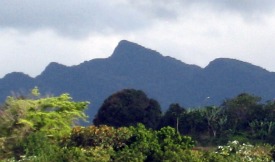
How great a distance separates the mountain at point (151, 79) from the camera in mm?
166375

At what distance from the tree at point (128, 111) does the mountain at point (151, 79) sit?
99.7 meters

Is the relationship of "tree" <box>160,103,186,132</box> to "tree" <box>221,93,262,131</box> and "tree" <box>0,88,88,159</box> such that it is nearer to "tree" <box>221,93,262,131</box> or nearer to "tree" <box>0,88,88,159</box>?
"tree" <box>221,93,262,131</box>

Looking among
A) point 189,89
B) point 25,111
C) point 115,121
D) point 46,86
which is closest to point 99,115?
point 115,121

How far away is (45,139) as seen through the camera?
29672 mm

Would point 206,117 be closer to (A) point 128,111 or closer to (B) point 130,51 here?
(A) point 128,111

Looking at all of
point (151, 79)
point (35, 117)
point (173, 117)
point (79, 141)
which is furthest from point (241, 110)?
point (151, 79)

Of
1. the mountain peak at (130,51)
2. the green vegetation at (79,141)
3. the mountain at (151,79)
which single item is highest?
the mountain peak at (130,51)

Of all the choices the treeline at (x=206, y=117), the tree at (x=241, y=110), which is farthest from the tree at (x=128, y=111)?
the tree at (x=241, y=110)

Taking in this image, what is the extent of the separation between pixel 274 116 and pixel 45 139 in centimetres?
2551

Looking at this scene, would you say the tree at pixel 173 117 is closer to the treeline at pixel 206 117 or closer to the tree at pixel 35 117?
the treeline at pixel 206 117

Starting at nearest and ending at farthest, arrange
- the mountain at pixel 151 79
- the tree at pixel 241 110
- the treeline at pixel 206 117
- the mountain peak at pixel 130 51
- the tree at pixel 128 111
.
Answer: the treeline at pixel 206 117 → the tree at pixel 241 110 → the tree at pixel 128 111 → the mountain at pixel 151 79 → the mountain peak at pixel 130 51

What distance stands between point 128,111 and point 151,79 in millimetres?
125609

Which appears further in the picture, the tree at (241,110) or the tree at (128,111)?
the tree at (128,111)

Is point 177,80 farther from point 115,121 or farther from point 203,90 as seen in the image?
point 115,121
